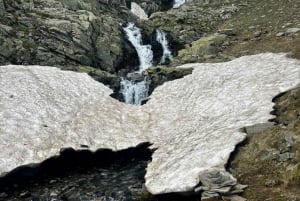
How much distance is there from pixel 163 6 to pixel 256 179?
67206mm

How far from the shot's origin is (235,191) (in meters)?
20.4

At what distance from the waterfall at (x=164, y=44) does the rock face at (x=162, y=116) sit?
1432 cm

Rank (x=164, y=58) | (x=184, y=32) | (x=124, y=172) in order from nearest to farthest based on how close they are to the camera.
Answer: (x=124, y=172) < (x=164, y=58) < (x=184, y=32)

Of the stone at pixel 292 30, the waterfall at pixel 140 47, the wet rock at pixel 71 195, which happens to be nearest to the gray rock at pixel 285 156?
the wet rock at pixel 71 195

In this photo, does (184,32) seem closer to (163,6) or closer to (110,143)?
(163,6)

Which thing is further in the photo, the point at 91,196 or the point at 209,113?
the point at 209,113

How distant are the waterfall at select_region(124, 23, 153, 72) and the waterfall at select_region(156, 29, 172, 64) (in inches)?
61.9

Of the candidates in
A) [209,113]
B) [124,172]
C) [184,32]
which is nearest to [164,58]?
[184,32]

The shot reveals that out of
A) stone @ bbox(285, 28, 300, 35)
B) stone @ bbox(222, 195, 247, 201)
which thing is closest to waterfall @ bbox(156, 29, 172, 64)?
stone @ bbox(285, 28, 300, 35)

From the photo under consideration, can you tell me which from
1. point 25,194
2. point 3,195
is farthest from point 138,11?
point 3,195

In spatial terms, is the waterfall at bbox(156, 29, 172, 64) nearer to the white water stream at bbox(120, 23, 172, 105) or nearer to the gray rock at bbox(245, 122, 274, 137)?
the white water stream at bbox(120, 23, 172, 105)

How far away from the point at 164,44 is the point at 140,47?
11.5ft

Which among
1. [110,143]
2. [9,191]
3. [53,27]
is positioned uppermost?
[53,27]

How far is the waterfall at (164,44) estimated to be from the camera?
175 ft
